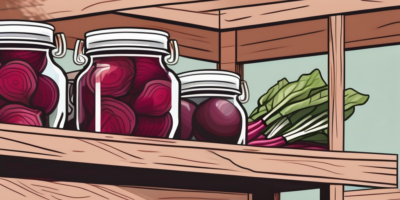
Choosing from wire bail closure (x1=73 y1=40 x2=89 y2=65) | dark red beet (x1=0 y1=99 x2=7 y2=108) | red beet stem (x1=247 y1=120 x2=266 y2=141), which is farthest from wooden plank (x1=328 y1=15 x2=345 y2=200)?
dark red beet (x1=0 y1=99 x2=7 y2=108)

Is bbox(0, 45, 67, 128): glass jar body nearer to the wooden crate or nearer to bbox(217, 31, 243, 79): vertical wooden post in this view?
the wooden crate

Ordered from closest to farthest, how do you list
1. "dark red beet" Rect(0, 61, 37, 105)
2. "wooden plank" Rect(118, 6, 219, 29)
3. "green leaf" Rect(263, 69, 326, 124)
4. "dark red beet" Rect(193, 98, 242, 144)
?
"dark red beet" Rect(0, 61, 37, 105) < "dark red beet" Rect(193, 98, 242, 144) < "wooden plank" Rect(118, 6, 219, 29) < "green leaf" Rect(263, 69, 326, 124)

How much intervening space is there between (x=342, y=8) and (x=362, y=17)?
13cm

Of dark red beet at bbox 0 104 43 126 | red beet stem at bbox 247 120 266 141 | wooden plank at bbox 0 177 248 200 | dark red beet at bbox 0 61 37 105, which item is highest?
dark red beet at bbox 0 61 37 105

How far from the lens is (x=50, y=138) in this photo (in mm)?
758

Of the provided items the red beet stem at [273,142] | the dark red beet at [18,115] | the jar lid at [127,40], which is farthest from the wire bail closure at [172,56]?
the red beet stem at [273,142]

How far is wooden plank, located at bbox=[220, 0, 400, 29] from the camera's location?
111 cm

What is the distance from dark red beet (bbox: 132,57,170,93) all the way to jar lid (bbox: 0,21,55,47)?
0.17 m

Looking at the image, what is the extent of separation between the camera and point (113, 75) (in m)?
0.89

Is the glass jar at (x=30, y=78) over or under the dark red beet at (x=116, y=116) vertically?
over

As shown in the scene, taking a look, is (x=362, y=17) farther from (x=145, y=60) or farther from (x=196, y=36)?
(x=145, y=60)

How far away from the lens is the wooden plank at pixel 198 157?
75cm

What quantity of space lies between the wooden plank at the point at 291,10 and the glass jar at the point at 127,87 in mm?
358

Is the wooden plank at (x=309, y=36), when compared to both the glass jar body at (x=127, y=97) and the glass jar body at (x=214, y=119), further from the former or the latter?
the glass jar body at (x=127, y=97)
